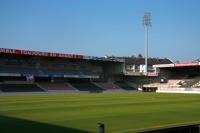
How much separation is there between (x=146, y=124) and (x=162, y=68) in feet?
254

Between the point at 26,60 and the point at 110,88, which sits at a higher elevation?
the point at 26,60

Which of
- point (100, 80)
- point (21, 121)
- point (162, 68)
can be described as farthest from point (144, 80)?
point (21, 121)

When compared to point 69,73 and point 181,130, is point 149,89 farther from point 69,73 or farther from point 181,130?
point 181,130

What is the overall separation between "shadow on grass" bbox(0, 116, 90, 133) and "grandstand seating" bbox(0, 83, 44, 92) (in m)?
48.6

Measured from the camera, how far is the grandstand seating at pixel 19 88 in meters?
67.8

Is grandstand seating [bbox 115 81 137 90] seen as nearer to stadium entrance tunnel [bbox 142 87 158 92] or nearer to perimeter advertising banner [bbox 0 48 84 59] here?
stadium entrance tunnel [bbox 142 87 158 92]

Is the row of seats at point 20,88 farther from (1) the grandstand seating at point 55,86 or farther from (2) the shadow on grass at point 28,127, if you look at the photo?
(2) the shadow on grass at point 28,127

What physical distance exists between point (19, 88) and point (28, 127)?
53877mm

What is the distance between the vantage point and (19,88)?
230 ft

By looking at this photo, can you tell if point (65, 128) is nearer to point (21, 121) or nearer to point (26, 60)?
point (21, 121)

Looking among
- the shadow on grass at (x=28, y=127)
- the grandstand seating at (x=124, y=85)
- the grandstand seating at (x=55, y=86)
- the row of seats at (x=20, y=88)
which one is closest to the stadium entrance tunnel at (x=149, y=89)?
the grandstand seating at (x=124, y=85)

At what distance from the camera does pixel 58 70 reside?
82.9 meters

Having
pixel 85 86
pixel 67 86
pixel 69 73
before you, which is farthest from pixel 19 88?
pixel 85 86

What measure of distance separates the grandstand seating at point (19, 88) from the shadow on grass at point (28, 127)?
159ft
